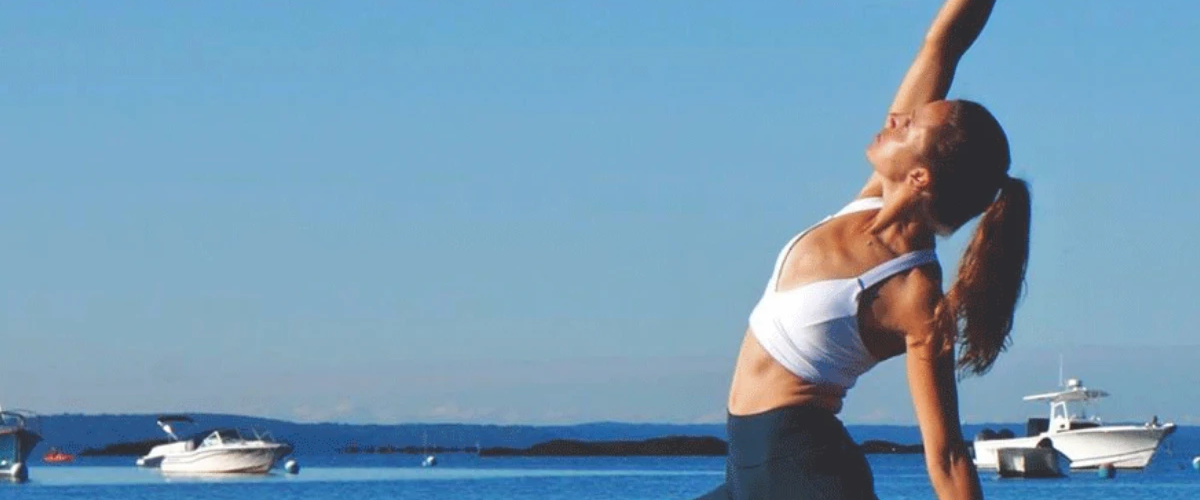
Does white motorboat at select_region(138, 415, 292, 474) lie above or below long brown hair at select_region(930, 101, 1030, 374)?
above

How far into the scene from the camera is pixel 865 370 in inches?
132

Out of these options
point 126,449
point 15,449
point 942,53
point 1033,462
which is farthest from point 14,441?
point 126,449

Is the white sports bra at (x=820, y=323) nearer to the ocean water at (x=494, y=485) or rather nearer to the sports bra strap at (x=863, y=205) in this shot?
the sports bra strap at (x=863, y=205)

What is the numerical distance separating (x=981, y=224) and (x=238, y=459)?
229ft

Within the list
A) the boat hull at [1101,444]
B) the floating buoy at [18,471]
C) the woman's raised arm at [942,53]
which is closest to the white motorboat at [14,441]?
the floating buoy at [18,471]

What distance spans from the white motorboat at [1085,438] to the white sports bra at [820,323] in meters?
67.9

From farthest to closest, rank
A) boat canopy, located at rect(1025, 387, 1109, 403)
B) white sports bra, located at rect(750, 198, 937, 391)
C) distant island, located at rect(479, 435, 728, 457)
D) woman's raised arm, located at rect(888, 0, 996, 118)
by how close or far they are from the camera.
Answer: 1. distant island, located at rect(479, 435, 728, 457)
2. boat canopy, located at rect(1025, 387, 1109, 403)
3. woman's raised arm, located at rect(888, 0, 996, 118)
4. white sports bra, located at rect(750, 198, 937, 391)

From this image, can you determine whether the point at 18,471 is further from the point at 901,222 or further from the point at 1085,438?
the point at 901,222

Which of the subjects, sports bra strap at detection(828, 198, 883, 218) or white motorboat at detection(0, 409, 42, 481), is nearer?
sports bra strap at detection(828, 198, 883, 218)

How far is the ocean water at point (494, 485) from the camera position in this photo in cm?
7469

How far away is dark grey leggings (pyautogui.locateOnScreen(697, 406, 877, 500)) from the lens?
3312mm

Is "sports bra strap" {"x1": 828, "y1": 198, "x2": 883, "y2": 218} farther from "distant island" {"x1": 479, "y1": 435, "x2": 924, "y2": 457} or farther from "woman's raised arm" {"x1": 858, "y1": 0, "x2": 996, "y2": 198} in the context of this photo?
"distant island" {"x1": 479, "y1": 435, "x2": 924, "y2": 457}

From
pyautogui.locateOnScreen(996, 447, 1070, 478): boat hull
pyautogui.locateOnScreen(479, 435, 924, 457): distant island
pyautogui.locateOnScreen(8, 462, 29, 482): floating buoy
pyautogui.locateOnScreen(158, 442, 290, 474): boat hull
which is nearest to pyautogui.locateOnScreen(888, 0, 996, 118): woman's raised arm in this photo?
pyautogui.locateOnScreen(158, 442, 290, 474): boat hull

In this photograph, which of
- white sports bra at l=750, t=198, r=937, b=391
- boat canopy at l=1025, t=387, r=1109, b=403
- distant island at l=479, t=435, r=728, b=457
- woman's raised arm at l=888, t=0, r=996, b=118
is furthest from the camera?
distant island at l=479, t=435, r=728, b=457
